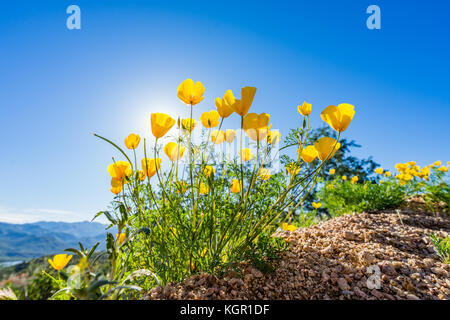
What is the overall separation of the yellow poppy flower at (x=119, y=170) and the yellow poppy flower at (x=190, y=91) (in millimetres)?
513

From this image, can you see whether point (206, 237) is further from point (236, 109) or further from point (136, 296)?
point (236, 109)

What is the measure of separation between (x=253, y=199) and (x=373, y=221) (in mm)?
2081

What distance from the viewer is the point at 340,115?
4.03 ft

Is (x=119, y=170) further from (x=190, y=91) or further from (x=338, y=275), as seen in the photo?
(x=338, y=275)

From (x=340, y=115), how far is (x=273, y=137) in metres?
0.36

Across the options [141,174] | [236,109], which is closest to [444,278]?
[236,109]

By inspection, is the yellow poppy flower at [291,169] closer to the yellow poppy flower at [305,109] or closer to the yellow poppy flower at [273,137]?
the yellow poppy flower at [273,137]

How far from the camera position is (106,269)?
1344mm

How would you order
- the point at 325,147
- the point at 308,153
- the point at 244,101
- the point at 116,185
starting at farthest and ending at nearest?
the point at 116,185
the point at 308,153
the point at 325,147
the point at 244,101

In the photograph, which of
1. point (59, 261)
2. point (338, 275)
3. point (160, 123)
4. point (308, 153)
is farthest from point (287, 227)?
point (59, 261)

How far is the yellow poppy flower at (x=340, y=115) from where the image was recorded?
1.21 metres

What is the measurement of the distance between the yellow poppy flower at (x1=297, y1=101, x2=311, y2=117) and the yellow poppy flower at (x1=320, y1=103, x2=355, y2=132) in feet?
0.40

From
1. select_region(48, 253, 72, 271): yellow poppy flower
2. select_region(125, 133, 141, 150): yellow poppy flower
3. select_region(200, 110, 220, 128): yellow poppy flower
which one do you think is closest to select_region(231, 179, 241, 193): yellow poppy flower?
select_region(200, 110, 220, 128): yellow poppy flower

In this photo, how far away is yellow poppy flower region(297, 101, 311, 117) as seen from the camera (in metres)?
1.35
